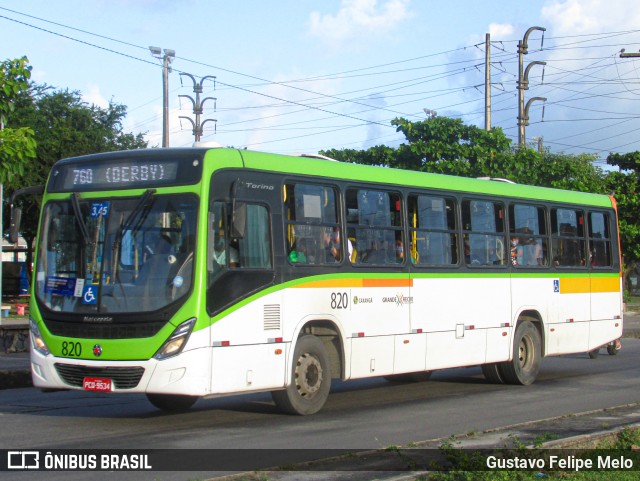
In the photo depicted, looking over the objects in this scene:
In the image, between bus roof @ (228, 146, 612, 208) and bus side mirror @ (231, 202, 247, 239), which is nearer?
bus side mirror @ (231, 202, 247, 239)

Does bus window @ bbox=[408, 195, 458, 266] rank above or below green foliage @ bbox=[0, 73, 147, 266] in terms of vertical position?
below

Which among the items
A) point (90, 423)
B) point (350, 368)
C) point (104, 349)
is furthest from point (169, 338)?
point (350, 368)

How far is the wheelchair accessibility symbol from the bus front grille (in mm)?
734

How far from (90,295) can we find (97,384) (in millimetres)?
1002

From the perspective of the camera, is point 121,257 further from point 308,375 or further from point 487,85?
point 487,85

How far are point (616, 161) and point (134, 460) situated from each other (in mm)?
38521

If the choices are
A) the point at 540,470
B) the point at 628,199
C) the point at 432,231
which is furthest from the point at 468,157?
the point at 540,470

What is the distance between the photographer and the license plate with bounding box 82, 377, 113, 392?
11211 millimetres

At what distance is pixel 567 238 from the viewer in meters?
18.5

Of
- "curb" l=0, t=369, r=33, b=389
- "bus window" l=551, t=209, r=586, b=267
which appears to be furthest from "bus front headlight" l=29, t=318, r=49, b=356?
"bus window" l=551, t=209, r=586, b=267

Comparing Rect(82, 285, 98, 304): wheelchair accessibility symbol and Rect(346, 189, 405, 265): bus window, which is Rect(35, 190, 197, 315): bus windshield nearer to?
Rect(82, 285, 98, 304): wheelchair accessibility symbol

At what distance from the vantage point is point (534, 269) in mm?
17438

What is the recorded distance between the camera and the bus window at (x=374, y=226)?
44.6 ft

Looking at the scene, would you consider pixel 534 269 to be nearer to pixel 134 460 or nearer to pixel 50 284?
pixel 50 284
